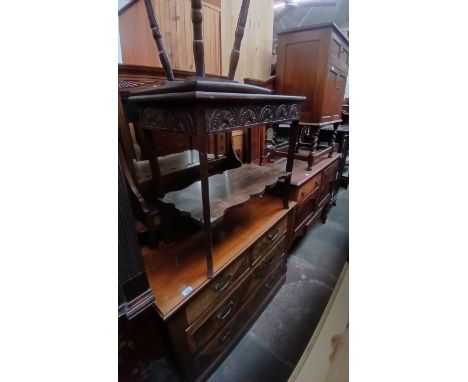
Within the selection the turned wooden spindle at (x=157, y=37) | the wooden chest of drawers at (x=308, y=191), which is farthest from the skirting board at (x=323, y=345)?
the turned wooden spindle at (x=157, y=37)

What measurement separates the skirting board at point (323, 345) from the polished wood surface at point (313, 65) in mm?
1285

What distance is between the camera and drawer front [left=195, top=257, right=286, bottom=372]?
0.93 m

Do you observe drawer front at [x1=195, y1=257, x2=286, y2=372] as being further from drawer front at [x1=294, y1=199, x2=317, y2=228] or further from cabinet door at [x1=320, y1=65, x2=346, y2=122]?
cabinet door at [x1=320, y1=65, x2=346, y2=122]

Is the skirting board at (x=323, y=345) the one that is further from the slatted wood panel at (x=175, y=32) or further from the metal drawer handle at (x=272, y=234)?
the slatted wood panel at (x=175, y=32)

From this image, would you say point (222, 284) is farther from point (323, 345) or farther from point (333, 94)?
point (333, 94)

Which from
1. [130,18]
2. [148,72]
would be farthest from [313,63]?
[130,18]

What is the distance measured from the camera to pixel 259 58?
157cm

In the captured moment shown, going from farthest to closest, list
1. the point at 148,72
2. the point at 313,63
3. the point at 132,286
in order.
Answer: the point at 313,63 → the point at 148,72 → the point at 132,286

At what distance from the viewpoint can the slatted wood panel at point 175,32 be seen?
1180 millimetres

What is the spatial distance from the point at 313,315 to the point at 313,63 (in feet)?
5.43

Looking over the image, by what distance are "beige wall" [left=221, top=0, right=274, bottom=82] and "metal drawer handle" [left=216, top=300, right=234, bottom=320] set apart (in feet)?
4.60

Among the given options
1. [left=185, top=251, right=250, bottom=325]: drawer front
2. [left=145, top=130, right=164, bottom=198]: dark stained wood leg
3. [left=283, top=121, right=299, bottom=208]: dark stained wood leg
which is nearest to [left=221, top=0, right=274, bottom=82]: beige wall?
[left=283, top=121, right=299, bottom=208]: dark stained wood leg

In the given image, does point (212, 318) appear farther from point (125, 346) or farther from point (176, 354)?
point (125, 346)

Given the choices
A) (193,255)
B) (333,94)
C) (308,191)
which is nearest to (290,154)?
(308,191)
